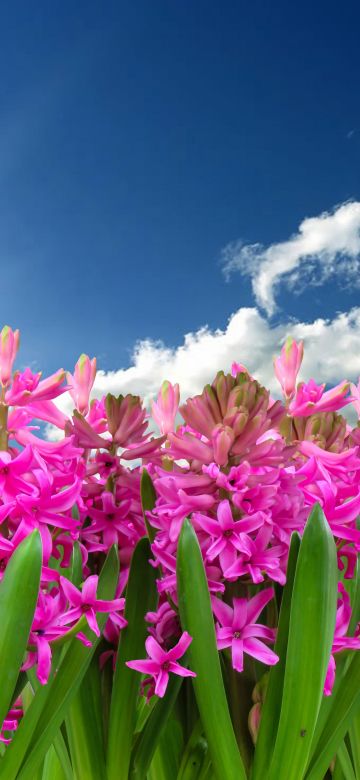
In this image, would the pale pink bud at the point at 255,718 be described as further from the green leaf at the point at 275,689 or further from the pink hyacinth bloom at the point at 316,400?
the pink hyacinth bloom at the point at 316,400

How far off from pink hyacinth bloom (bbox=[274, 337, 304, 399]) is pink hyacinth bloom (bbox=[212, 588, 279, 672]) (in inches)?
30.8

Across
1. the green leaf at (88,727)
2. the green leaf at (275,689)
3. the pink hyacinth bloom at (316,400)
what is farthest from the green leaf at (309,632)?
the pink hyacinth bloom at (316,400)

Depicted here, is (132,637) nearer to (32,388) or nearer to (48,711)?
(48,711)

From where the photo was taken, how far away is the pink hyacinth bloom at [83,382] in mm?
2041

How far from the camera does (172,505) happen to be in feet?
4.81

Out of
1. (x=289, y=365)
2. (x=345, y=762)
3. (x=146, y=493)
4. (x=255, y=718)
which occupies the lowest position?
(x=345, y=762)

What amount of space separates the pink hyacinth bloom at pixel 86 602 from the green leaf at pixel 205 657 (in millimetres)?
143

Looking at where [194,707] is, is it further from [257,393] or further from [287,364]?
[287,364]

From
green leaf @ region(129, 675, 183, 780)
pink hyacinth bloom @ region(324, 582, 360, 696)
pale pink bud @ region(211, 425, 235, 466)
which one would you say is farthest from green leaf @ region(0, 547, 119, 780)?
pink hyacinth bloom @ region(324, 582, 360, 696)

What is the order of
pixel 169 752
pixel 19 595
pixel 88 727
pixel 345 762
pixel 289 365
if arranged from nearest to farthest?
1. pixel 19 595
2. pixel 88 727
3. pixel 169 752
4. pixel 345 762
5. pixel 289 365

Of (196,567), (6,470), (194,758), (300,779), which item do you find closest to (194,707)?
(194,758)

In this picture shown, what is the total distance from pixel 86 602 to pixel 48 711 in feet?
0.97

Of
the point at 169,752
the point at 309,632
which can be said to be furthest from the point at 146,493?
the point at 169,752

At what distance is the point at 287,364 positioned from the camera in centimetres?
216
